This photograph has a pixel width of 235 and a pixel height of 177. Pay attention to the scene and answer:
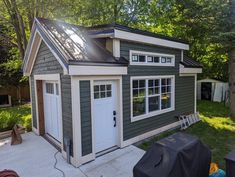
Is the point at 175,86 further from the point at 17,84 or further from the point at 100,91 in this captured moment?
the point at 17,84

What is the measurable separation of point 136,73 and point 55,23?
3459mm

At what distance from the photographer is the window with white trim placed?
707 centimetres

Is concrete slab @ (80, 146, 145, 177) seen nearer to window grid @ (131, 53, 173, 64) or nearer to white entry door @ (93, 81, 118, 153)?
white entry door @ (93, 81, 118, 153)

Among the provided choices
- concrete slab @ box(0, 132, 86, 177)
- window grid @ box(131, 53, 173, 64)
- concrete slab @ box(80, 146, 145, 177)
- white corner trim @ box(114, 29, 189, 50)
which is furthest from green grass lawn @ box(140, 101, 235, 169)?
white corner trim @ box(114, 29, 189, 50)

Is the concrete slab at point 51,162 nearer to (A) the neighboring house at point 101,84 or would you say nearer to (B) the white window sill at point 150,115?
(A) the neighboring house at point 101,84

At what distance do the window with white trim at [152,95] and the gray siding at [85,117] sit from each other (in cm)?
196

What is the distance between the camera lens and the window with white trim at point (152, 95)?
7070 millimetres

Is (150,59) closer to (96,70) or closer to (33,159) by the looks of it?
(96,70)

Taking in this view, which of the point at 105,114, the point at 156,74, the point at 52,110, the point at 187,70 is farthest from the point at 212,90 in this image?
the point at 52,110

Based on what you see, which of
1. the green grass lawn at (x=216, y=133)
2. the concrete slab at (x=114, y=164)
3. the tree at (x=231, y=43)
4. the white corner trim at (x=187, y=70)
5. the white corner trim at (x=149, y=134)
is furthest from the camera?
the white corner trim at (x=187, y=70)

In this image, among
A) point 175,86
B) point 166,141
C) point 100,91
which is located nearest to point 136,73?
point 100,91

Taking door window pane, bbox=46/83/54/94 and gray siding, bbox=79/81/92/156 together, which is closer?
gray siding, bbox=79/81/92/156

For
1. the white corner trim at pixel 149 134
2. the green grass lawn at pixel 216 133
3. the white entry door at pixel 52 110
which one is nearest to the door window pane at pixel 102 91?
the white entry door at pixel 52 110

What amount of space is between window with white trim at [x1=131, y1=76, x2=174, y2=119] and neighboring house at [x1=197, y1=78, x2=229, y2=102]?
965cm
